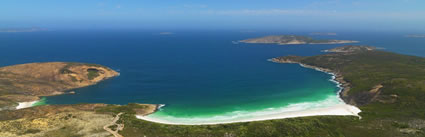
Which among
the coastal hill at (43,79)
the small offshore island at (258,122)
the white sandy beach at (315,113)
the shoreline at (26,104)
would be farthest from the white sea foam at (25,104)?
the white sandy beach at (315,113)

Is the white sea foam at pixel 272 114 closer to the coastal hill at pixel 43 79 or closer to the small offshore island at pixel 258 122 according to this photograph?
the small offshore island at pixel 258 122

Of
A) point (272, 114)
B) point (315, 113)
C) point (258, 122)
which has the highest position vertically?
point (315, 113)

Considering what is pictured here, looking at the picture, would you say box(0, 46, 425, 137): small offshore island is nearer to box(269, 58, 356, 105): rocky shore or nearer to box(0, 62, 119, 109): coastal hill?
box(269, 58, 356, 105): rocky shore

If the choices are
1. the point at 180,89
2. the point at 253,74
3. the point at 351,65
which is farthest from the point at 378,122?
the point at 351,65

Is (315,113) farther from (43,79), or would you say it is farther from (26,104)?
(43,79)

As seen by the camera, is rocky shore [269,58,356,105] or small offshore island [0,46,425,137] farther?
rocky shore [269,58,356,105]

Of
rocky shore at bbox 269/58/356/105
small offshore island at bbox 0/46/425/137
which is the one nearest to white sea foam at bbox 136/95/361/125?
small offshore island at bbox 0/46/425/137

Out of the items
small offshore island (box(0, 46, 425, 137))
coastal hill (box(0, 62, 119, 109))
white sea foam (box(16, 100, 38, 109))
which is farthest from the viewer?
coastal hill (box(0, 62, 119, 109))

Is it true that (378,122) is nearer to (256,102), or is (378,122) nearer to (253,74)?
(256,102)

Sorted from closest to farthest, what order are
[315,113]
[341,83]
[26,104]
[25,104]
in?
[315,113]
[25,104]
[26,104]
[341,83]

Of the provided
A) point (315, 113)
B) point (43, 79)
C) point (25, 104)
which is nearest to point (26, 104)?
point (25, 104)
